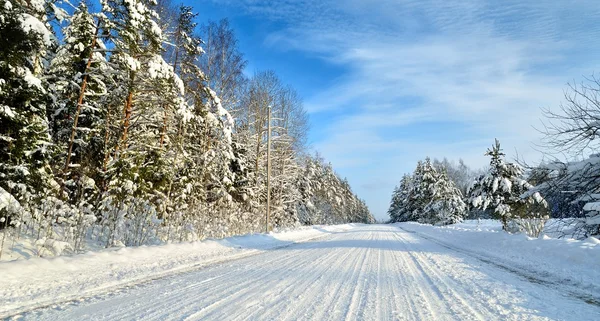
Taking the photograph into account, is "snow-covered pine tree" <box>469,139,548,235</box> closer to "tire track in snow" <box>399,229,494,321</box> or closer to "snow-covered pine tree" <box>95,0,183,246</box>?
"tire track in snow" <box>399,229,494,321</box>

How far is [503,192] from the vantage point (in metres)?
17.8

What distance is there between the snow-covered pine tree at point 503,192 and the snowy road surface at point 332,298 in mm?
12101

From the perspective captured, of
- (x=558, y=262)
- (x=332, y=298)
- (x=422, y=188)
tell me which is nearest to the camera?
(x=332, y=298)

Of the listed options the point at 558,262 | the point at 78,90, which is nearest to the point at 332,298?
the point at 558,262

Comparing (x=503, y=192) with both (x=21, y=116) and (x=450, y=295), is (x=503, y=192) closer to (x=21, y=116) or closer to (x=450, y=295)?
(x=450, y=295)

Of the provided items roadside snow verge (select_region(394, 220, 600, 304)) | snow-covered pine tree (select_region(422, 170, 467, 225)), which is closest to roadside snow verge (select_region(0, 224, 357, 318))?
roadside snow verge (select_region(394, 220, 600, 304))

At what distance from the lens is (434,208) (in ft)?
129

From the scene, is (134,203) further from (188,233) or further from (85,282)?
(85,282)

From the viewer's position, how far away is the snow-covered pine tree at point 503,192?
15.5 m

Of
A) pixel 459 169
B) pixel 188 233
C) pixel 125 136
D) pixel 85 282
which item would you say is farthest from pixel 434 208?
pixel 459 169

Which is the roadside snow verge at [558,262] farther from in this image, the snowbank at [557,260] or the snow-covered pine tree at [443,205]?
the snow-covered pine tree at [443,205]

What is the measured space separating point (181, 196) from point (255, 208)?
824 centimetres

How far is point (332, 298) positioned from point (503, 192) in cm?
1784

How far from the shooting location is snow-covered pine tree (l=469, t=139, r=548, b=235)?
15539 millimetres
